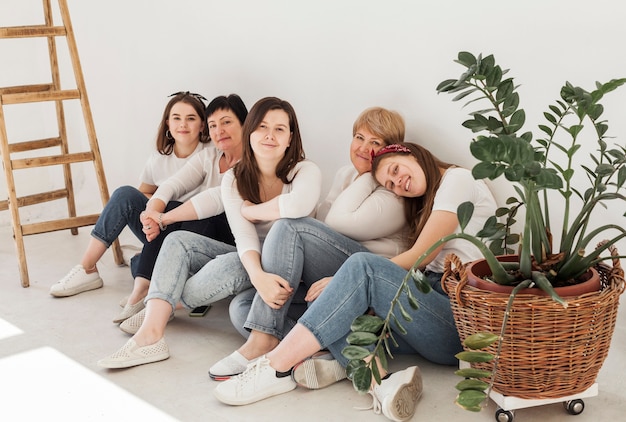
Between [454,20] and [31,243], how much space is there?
8.81 ft

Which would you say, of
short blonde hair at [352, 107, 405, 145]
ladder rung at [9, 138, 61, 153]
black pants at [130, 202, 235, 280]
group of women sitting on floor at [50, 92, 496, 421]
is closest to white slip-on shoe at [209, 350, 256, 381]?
group of women sitting on floor at [50, 92, 496, 421]

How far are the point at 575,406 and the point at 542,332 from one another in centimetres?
32

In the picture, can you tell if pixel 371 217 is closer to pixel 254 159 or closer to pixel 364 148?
pixel 364 148

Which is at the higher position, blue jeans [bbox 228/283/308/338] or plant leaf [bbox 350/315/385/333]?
plant leaf [bbox 350/315/385/333]

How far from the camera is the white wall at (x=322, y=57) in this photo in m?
2.81

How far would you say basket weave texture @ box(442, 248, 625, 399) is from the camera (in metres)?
2.16

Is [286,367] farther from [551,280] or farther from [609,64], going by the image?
[609,64]

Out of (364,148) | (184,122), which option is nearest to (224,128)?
(184,122)

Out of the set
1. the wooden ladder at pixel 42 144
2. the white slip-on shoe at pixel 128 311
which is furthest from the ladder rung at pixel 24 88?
the white slip-on shoe at pixel 128 311

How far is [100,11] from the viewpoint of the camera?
4.58 meters

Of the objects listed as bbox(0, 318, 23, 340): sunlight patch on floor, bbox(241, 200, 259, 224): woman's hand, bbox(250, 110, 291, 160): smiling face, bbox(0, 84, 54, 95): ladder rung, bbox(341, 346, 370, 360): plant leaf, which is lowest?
bbox(0, 318, 23, 340): sunlight patch on floor

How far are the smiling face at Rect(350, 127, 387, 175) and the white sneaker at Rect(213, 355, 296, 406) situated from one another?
861mm

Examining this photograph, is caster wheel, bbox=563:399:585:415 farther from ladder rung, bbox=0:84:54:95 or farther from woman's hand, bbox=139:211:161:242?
ladder rung, bbox=0:84:54:95

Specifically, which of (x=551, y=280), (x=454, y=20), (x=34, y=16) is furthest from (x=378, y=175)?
(x=34, y=16)
